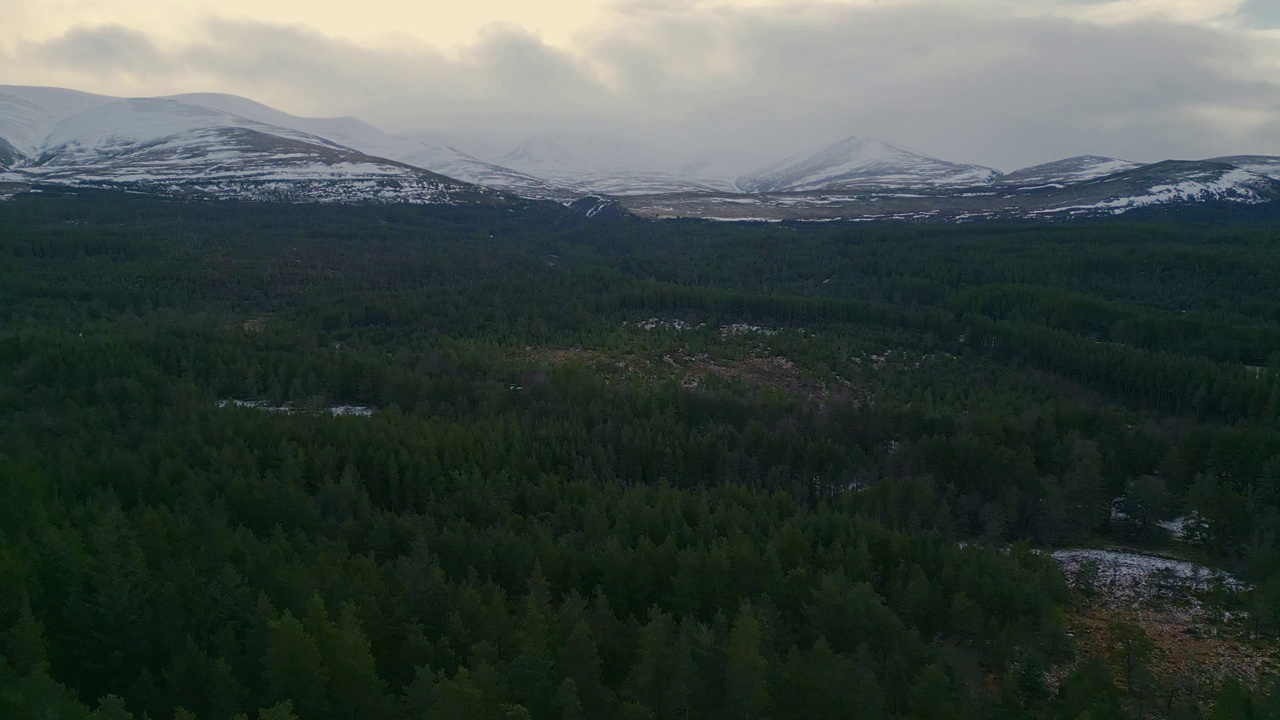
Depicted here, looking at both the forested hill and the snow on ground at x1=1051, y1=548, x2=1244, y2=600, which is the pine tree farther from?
the snow on ground at x1=1051, y1=548, x2=1244, y2=600

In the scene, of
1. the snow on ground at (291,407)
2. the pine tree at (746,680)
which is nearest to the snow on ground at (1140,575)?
the pine tree at (746,680)

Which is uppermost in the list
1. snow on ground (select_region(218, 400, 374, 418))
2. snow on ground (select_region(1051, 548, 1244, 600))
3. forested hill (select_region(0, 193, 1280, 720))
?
forested hill (select_region(0, 193, 1280, 720))

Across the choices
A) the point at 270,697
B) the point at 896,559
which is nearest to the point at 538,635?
the point at 270,697

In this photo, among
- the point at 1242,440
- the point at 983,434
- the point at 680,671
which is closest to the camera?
the point at 680,671

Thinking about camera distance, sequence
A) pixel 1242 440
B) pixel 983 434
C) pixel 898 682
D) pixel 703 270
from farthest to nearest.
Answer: pixel 703 270 → pixel 983 434 → pixel 1242 440 → pixel 898 682

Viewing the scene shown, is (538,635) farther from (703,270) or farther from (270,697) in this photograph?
(703,270)

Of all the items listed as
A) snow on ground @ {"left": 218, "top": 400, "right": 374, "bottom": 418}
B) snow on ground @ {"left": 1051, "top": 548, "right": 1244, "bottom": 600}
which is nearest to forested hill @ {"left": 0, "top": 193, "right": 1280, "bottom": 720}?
snow on ground @ {"left": 218, "top": 400, "right": 374, "bottom": 418}

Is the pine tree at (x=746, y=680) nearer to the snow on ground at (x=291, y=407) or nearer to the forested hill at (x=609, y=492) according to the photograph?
the forested hill at (x=609, y=492)

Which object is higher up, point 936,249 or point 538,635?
point 936,249
